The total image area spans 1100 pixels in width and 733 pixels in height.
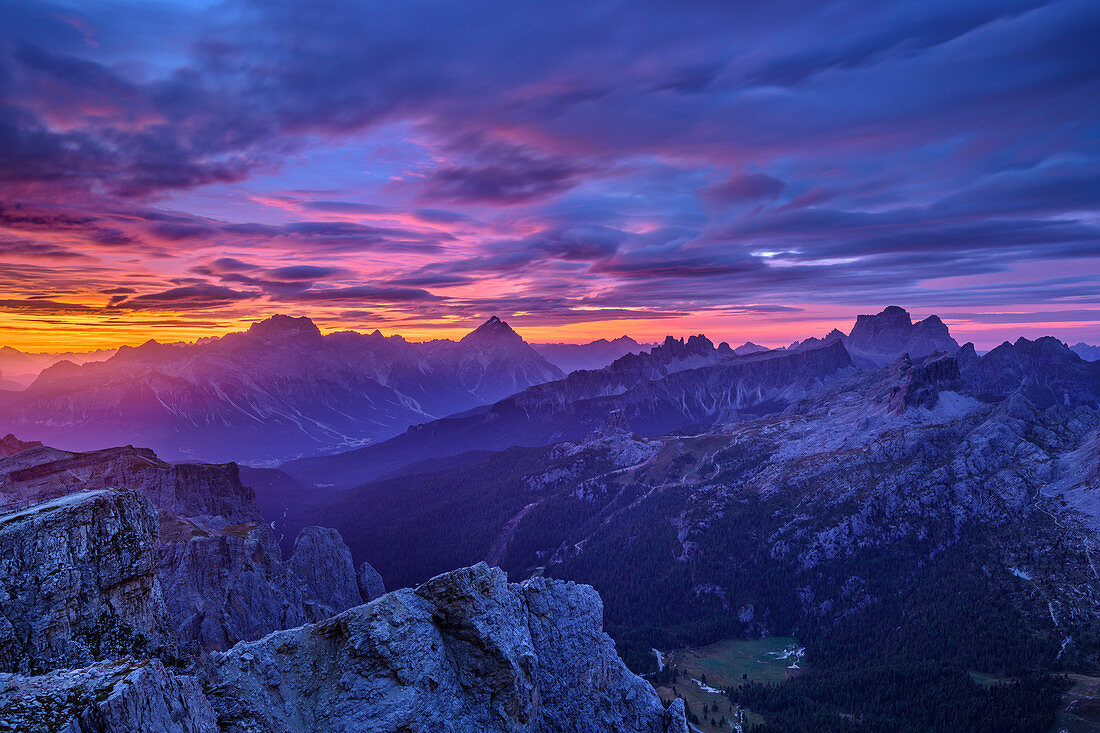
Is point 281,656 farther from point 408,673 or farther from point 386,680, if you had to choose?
point 408,673

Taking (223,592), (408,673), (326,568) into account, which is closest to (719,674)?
(326,568)

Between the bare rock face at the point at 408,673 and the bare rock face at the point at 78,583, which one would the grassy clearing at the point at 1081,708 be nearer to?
the bare rock face at the point at 408,673

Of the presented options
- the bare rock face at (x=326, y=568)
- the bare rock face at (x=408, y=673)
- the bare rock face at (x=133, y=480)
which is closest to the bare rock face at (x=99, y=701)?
the bare rock face at (x=408, y=673)

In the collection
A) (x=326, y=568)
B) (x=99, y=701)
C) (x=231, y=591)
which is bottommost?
(x=326, y=568)

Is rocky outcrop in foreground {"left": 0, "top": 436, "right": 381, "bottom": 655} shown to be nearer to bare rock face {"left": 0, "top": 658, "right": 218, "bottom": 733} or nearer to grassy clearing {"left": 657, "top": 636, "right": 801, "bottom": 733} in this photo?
bare rock face {"left": 0, "top": 658, "right": 218, "bottom": 733}

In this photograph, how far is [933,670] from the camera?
6142 inches

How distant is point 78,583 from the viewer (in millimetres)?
A: 30094

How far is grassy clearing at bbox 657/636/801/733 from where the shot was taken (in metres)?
151

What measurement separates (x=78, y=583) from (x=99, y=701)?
33.9 feet

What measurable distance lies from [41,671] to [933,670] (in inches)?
7752

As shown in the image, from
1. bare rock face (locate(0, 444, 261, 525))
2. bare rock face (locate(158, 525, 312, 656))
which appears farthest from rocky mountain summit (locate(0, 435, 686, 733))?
bare rock face (locate(0, 444, 261, 525))

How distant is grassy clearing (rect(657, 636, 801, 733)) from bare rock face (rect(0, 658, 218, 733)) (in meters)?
145

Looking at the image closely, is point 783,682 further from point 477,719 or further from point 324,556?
point 477,719

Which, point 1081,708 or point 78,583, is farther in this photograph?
point 1081,708
